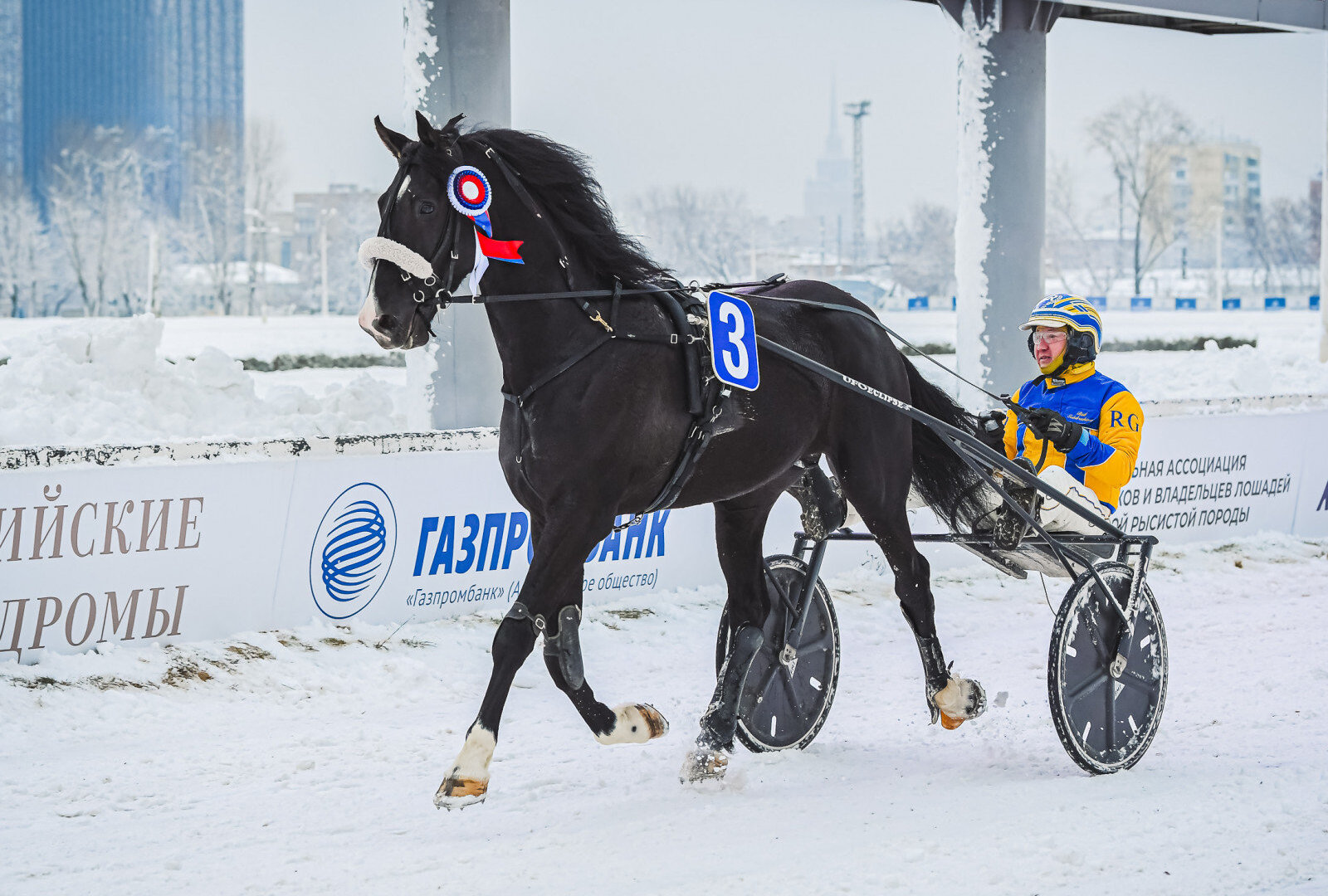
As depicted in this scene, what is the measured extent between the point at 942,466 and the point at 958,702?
3.10 feet

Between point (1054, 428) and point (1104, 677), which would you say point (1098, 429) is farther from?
point (1104, 677)

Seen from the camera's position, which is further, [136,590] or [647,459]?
[136,590]

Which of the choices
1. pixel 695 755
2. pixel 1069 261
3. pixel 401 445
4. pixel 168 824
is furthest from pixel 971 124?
pixel 1069 261

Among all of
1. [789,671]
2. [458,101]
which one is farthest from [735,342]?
[458,101]

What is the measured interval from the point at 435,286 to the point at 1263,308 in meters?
38.8

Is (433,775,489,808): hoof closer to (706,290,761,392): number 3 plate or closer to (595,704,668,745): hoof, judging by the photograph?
(595,704,668,745): hoof

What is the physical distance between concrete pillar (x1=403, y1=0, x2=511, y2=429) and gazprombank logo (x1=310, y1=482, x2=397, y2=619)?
138 centimetres

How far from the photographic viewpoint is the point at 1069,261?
48.8m

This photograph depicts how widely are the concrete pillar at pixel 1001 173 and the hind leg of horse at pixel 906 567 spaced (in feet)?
16.8

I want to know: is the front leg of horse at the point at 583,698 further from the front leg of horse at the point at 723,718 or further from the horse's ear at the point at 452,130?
the horse's ear at the point at 452,130

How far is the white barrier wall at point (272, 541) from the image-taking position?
5.75 metres

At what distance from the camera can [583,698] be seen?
4250 mm

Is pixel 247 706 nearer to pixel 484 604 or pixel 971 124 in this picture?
pixel 484 604

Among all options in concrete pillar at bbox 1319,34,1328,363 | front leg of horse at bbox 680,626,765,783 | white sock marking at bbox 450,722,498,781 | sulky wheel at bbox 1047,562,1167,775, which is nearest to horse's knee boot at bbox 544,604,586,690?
white sock marking at bbox 450,722,498,781
